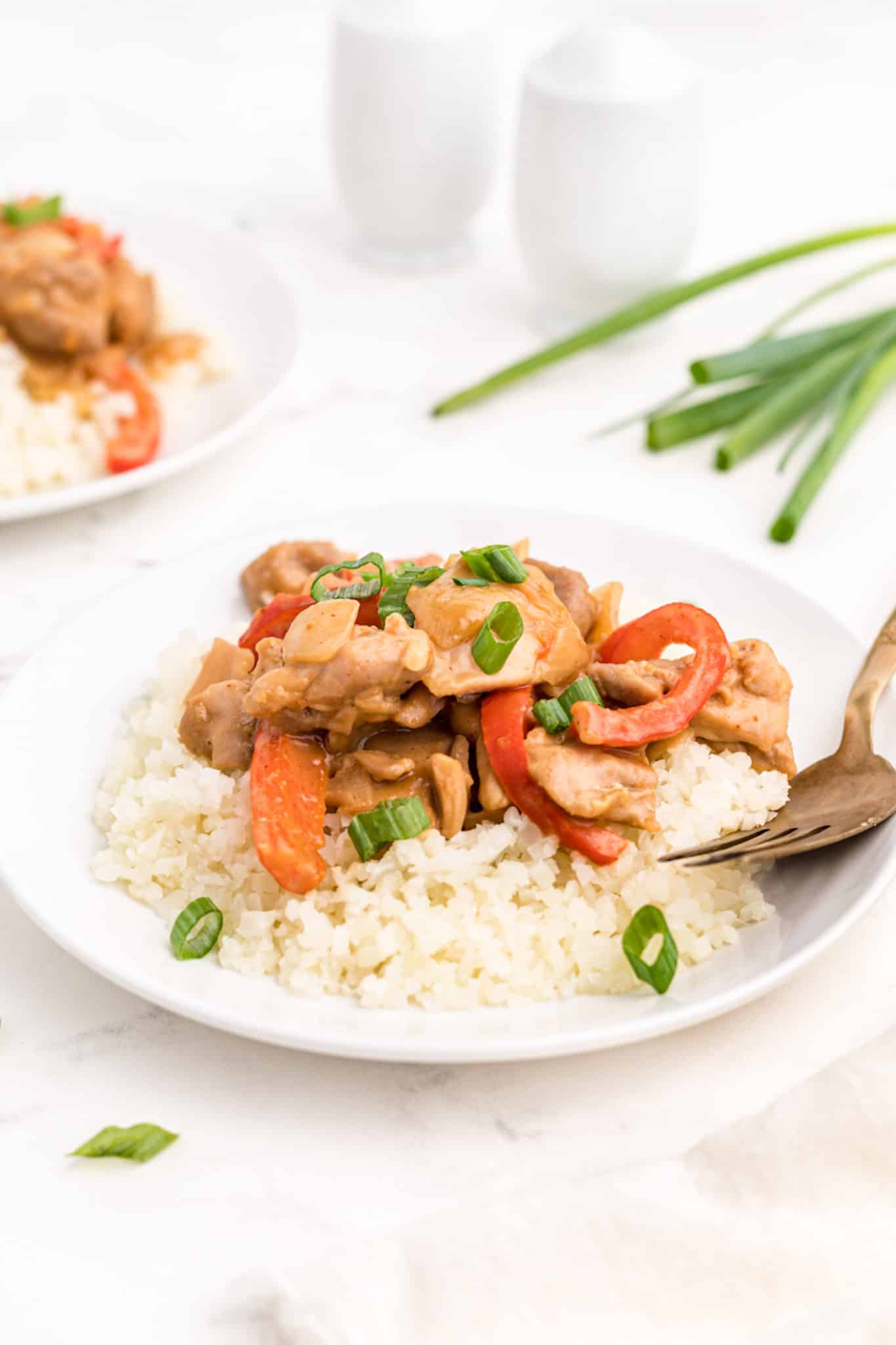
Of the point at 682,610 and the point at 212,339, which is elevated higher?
the point at 682,610

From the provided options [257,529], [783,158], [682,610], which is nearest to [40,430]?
[257,529]

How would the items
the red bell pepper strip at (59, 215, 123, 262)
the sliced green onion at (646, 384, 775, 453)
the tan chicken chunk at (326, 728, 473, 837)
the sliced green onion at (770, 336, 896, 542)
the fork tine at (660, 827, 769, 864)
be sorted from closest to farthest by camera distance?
the fork tine at (660, 827, 769, 864)
the tan chicken chunk at (326, 728, 473, 837)
the sliced green onion at (770, 336, 896, 542)
the sliced green onion at (646, 384, 775, 453)
the red bell pepper strip at (59, 215, 123, 262)

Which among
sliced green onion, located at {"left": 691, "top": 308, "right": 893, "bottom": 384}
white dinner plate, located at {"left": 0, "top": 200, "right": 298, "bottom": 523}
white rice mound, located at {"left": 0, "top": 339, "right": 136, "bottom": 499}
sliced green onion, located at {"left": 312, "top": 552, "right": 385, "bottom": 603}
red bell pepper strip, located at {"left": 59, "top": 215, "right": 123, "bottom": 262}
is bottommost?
white rice mound, located at {"left": 0, "top": 339, "right": 136, "bottom": 499}

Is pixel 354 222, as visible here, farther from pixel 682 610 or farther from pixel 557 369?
pixel 682 610

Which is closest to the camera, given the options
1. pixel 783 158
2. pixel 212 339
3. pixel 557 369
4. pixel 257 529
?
pixel 257 529

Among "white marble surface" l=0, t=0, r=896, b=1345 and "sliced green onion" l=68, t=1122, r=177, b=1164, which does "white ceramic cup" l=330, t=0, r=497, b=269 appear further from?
"sliced green onion" l=68, t=1122, r=177, b=1164

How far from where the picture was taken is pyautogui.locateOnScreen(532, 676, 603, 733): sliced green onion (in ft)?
9.57

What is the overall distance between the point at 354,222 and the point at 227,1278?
4.88 m

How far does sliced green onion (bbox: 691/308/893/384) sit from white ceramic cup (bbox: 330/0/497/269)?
5.75 ft

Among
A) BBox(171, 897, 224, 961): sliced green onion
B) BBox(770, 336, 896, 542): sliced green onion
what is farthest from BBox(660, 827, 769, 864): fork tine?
BBox(770, 336, 896, 542): sliced green onion

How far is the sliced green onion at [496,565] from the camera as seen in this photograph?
3.01m

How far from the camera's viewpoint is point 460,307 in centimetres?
605

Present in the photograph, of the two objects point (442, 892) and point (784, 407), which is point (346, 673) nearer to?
point (442, 892)

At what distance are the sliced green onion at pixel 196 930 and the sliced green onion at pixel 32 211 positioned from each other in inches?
138
